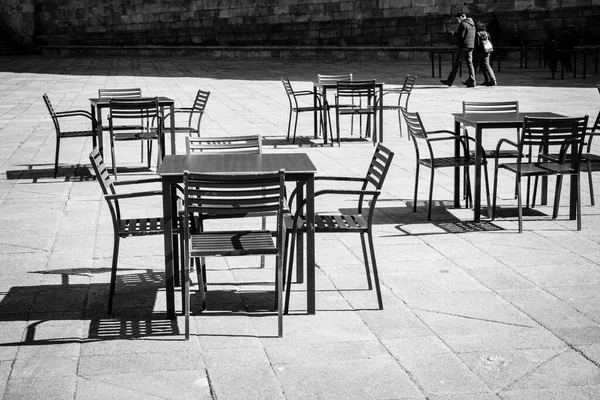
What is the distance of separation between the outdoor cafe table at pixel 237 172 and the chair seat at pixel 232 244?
0.19m

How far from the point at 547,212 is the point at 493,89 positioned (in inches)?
441

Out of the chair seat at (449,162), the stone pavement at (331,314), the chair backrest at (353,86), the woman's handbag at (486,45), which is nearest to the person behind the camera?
the stone pavement at (331,314)

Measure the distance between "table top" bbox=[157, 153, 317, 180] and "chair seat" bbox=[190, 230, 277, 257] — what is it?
13.3 inches

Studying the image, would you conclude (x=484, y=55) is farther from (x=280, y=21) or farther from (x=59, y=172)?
(x=280, y=21)

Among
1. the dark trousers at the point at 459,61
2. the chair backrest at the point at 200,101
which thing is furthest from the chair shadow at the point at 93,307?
the dark trousers at the point at 459,61

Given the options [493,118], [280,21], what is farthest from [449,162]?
[280,21]

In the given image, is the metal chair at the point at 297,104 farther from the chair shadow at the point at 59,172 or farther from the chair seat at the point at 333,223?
the chair seat at the point at 333,223

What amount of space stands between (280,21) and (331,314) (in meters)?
29.4

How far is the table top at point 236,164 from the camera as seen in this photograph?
500 centimetres

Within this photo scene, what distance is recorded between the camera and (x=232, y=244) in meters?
4.79

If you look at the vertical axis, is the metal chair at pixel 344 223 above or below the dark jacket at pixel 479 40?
below

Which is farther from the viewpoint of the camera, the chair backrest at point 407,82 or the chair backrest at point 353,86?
the chair backrest at point 407,82

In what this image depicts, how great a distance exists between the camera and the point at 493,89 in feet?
59.9

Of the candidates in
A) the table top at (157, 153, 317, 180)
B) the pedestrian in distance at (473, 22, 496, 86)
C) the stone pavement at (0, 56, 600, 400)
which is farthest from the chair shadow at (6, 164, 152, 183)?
the pedestrian in distance at (473, 22, 496, 86)
